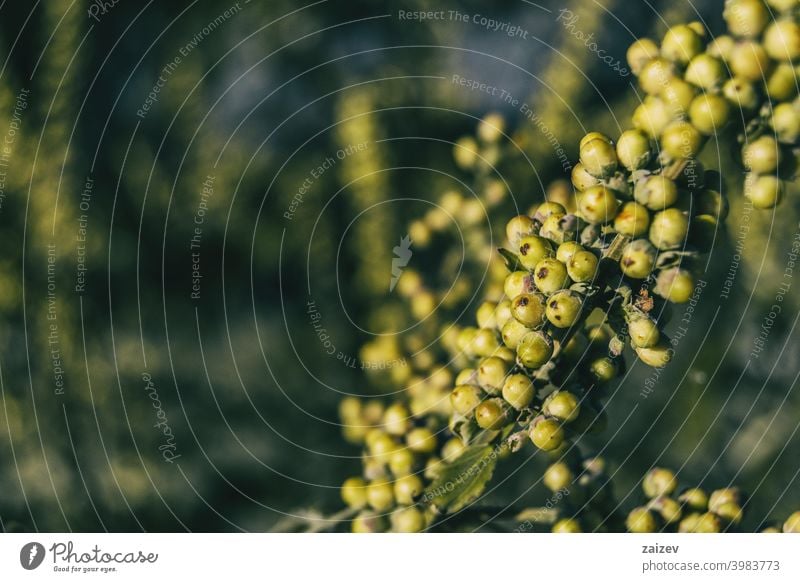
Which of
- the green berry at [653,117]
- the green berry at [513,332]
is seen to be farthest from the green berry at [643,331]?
the green berry at [653,117]

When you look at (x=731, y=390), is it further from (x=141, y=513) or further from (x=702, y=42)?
(x=141, y=513)

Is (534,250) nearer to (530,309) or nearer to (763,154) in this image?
(530,309)

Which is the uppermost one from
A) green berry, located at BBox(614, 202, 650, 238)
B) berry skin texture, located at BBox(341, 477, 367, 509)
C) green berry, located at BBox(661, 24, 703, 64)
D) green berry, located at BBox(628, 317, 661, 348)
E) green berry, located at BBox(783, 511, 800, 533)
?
green berry, located at BBox(661, 24, 703, 64)

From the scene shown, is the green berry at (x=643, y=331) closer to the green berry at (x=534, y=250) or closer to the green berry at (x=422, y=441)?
the green berry at (x=534, y=250)

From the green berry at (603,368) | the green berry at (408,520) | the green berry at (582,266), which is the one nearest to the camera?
the green berry at (582,266)

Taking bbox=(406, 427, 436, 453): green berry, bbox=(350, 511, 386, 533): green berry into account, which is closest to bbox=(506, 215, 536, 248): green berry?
bbox=(406, 427, 436, 453): green berry

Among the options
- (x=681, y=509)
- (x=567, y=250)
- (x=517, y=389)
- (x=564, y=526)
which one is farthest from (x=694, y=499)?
(x=567, y=250)

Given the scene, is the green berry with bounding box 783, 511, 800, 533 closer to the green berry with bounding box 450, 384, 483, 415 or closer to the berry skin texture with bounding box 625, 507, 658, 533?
the berry skin texture with bounding box 625, 507, 658, 533
